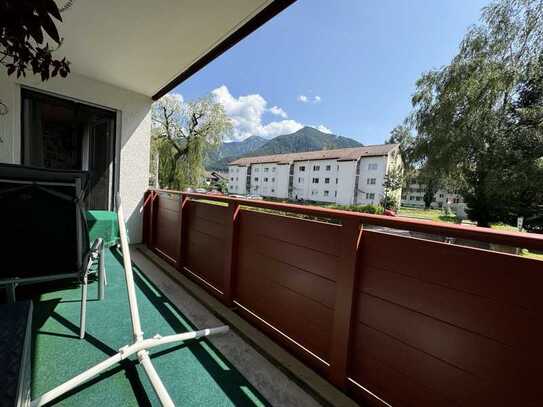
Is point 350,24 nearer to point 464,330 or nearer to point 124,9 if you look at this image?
point 124,9

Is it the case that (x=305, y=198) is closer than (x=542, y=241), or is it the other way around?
(x=542, y=241)

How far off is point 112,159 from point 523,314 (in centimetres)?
507

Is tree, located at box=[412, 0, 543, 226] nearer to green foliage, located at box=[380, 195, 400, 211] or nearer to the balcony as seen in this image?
the balcony

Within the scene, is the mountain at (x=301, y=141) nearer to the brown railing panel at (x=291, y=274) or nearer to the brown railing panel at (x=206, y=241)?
the brown railing panel at (x=206, y=241)

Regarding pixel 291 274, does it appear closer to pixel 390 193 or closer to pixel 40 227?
pixel 40 227

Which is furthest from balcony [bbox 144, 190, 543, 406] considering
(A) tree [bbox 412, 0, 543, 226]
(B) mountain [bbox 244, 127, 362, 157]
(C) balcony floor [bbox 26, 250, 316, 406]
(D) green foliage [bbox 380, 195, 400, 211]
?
(B) mountain [bbox 244, 127, 362, 157]

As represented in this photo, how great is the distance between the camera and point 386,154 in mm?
33656

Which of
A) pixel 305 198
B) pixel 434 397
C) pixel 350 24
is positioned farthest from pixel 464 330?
pixel 305 198

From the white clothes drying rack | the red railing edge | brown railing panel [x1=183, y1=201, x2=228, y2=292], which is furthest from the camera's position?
brown railing panel [x1=183, y1=201, x2=228, y2=292]

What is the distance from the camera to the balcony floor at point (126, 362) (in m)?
1.37

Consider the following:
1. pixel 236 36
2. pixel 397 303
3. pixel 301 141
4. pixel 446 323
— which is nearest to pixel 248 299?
pixel 397 303

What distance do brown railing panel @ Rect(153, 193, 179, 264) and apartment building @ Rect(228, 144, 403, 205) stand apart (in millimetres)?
30820

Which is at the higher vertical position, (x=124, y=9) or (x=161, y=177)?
(x=124, y=9)

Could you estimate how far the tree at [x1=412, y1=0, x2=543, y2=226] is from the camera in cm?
1053
